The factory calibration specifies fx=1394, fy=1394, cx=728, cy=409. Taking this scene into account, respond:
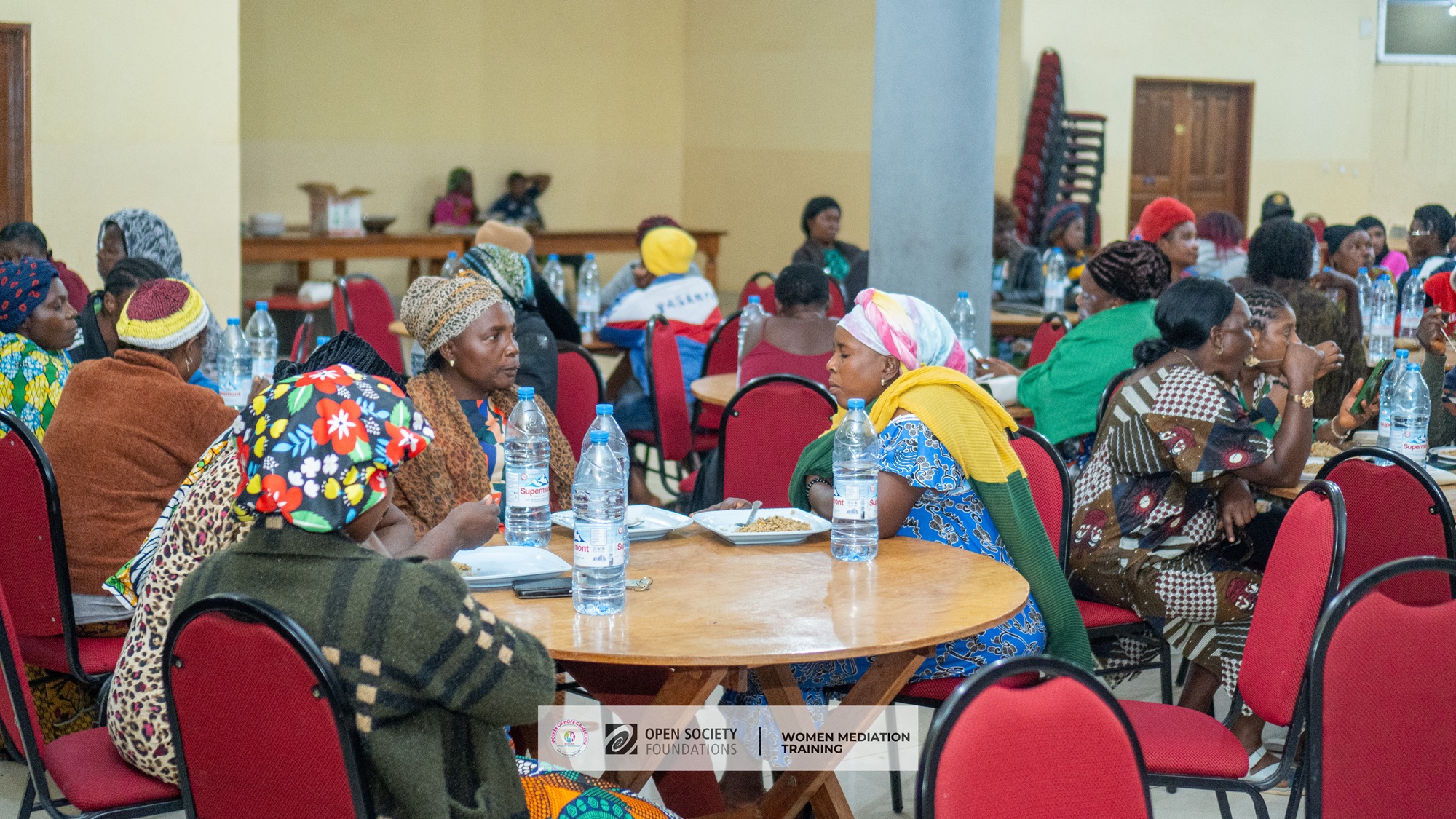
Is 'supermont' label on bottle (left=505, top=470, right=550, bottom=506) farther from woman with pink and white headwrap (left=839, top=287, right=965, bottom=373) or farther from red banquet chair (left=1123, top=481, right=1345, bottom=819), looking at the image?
red banquet chair (left=1123, top=481, right=1345, bottom=819)

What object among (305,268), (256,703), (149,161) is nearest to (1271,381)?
(256,703)

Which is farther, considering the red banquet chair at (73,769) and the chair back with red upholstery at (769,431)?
the chair back with red upholstery at (769,431)

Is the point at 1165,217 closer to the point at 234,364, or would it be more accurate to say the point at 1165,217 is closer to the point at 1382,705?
the point at 234,364

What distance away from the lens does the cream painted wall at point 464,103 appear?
13.3m

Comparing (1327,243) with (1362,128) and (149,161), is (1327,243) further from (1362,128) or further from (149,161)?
(1362,128)

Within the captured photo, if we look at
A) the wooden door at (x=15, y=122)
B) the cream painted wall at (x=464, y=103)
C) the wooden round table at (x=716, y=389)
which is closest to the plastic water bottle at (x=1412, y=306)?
the wooden round table at (x=716, y=389)

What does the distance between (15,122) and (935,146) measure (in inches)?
210

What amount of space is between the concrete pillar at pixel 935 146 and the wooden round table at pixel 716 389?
76 cm

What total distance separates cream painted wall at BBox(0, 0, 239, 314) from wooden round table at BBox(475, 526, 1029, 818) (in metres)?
6.23

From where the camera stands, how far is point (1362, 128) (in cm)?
1430

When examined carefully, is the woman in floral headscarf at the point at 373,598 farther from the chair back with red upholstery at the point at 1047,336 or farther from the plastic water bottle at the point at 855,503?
the chair back with red upholstery at the point at 1047,336

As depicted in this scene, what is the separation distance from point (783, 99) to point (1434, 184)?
6430 mm

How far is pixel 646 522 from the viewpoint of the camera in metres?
2.90
